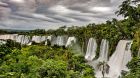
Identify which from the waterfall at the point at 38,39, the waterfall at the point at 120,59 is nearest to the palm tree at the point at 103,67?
the waterfall at the point at 120,59

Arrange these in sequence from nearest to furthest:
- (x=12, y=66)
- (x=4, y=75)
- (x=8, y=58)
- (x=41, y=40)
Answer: (x=4, y=75) < (x=12, y=66) < (x=8, y=58) < (x=41, y=40)

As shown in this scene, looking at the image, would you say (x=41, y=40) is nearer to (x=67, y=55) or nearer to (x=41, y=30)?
(x=41, y=30)

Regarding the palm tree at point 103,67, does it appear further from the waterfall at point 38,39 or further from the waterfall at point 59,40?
the waterfall at point 38,39

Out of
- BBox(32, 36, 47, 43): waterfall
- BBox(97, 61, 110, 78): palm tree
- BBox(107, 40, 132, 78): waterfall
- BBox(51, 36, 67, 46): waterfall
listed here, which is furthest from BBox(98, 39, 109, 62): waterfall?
BBox(32, 36, 47, 43): waterfall

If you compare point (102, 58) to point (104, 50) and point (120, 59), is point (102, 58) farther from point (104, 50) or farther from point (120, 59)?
point (120, 59)

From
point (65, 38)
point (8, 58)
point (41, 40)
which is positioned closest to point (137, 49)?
point (8, 58)

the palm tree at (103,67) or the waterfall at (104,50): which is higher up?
the waterfall at (104,50)

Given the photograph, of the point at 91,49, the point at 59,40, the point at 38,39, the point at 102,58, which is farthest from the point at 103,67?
the point at 38,39
